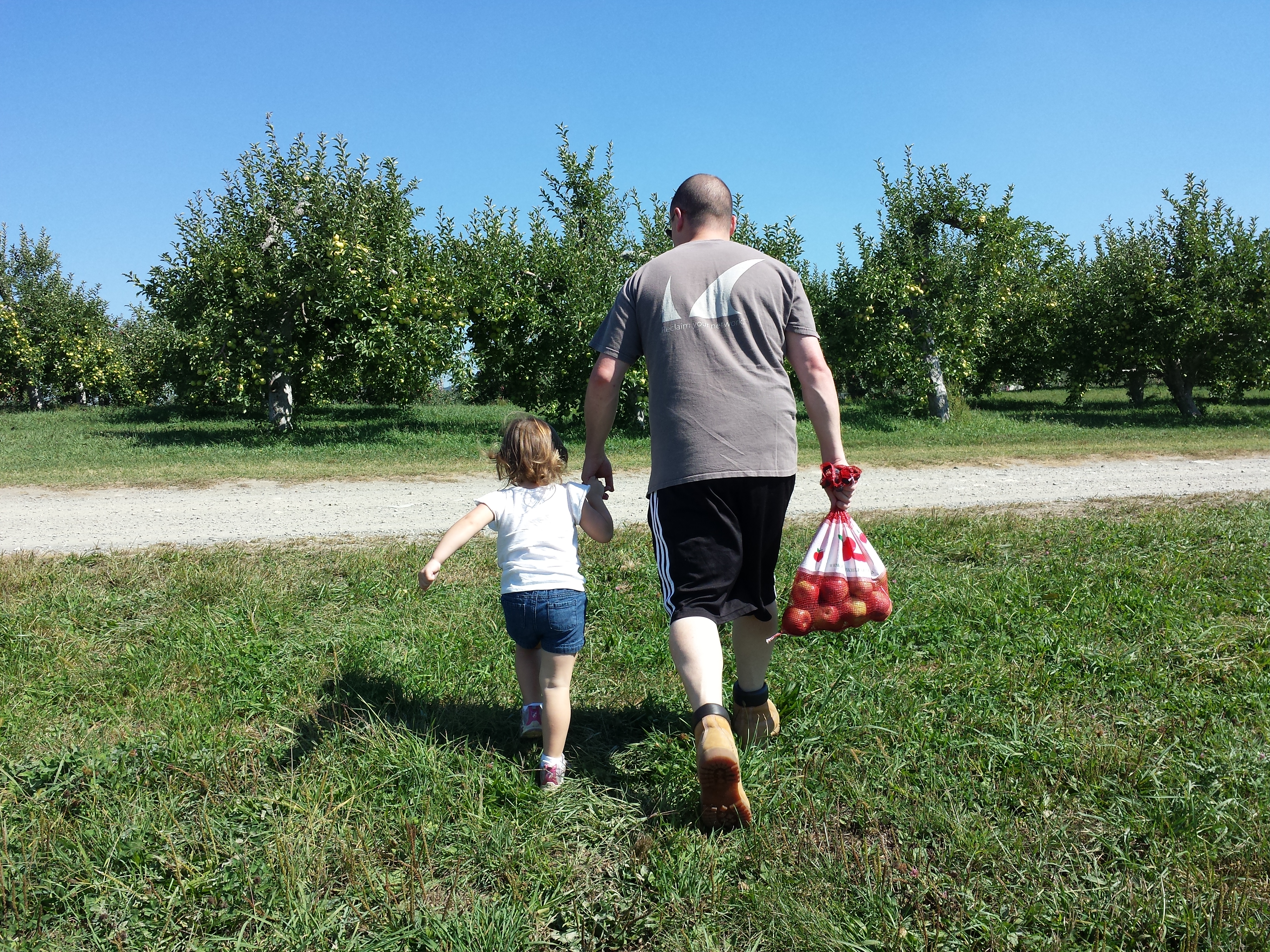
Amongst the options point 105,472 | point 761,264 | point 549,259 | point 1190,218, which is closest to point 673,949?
point 761,264

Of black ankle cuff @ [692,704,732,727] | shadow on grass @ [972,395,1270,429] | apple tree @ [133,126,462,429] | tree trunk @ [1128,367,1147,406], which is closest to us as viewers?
black ankle cuff @ [692,704,732,727]

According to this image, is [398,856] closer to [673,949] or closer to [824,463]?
[673,949]

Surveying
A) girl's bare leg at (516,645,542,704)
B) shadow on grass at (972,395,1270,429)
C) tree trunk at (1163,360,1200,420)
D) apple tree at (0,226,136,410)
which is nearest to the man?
girl's bare leg at (516,645,542,704)

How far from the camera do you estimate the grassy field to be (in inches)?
456

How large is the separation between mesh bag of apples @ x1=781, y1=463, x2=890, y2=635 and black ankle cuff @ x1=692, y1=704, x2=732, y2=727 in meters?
0.52

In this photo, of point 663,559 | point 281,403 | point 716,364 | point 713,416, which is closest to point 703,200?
point 716,364

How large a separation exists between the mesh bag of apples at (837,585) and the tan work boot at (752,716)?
297 millimetres

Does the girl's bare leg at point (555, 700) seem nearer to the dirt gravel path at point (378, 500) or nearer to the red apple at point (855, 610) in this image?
the red apple at point (855, 610)

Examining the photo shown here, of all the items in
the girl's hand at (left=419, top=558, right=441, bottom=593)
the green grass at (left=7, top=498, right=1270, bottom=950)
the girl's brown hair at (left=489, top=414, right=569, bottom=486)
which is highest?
the girl's brown hair at (left=489, top=414, right=569, bottom=486)

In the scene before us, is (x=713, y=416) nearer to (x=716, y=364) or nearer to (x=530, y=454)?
(x=716, y=364)

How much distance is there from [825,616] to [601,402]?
3.68 ft

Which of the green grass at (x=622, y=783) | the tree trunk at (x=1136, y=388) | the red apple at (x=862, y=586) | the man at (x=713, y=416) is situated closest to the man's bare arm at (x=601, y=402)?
the man at (x=713, y=416)

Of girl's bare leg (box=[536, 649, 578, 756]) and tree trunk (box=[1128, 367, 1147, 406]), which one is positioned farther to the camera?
tree trunk (box=[1128, 367, 1147, 406])

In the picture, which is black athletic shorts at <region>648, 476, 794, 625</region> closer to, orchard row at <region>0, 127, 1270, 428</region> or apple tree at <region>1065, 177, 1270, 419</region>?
orchard row at <region>0, 127, 1270, 428</region>
